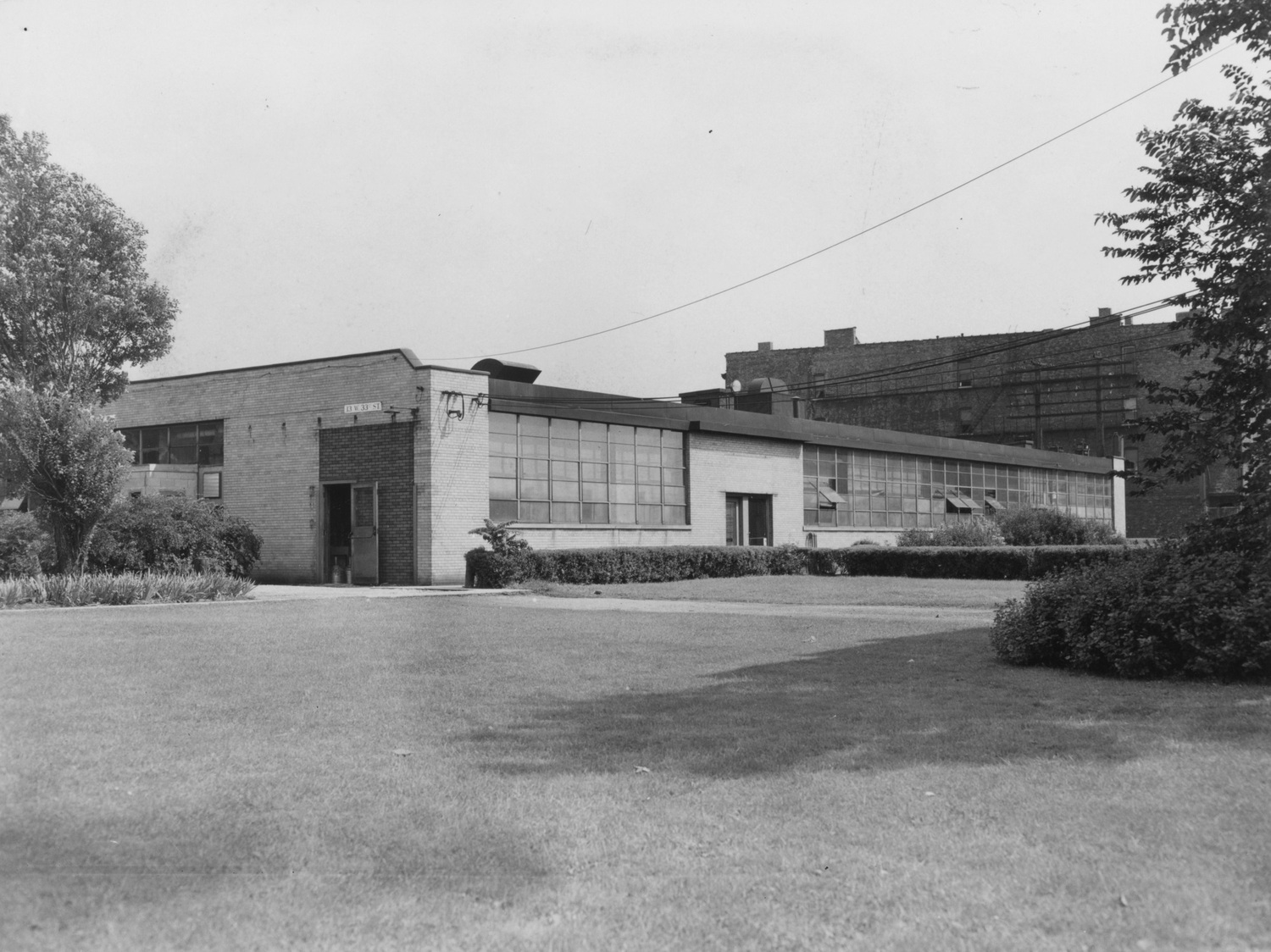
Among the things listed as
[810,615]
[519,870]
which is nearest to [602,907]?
[519,870]

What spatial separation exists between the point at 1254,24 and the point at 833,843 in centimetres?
809

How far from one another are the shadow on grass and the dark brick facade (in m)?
16.2

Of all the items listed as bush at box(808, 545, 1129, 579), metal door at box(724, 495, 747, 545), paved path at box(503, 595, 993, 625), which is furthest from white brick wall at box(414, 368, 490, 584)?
bush at box(808, 545, 1129, 579)

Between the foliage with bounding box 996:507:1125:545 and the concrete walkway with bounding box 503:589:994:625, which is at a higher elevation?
the foliage with bounding box 996:507:1125:545

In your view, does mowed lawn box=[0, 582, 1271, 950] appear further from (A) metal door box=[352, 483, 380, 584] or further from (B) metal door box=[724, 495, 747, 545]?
(B) metal door box=[724, 495, 747, 545]

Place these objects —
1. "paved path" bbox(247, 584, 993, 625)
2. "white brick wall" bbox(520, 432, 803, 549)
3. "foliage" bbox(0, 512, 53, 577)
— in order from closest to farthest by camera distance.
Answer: "paved path" bbox(247, 584, 993, 625)
"foliage" bbox(0, 512, 53, 577)
"white brick wall" bbox(520, 432, 803, 549)

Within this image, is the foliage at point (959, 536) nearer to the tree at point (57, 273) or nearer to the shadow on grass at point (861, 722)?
the tree at point (57, 273)

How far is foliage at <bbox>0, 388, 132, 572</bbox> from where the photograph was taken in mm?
18906

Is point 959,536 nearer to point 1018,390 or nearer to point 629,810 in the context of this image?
point 1018,390

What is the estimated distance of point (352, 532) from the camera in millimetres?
25844

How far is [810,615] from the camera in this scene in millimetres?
15969

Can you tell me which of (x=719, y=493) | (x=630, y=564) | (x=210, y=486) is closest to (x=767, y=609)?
(x=630, y=564)

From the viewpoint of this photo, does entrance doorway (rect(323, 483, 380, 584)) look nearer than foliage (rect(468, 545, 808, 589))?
No

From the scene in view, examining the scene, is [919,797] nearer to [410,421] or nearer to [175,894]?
[175,894]
